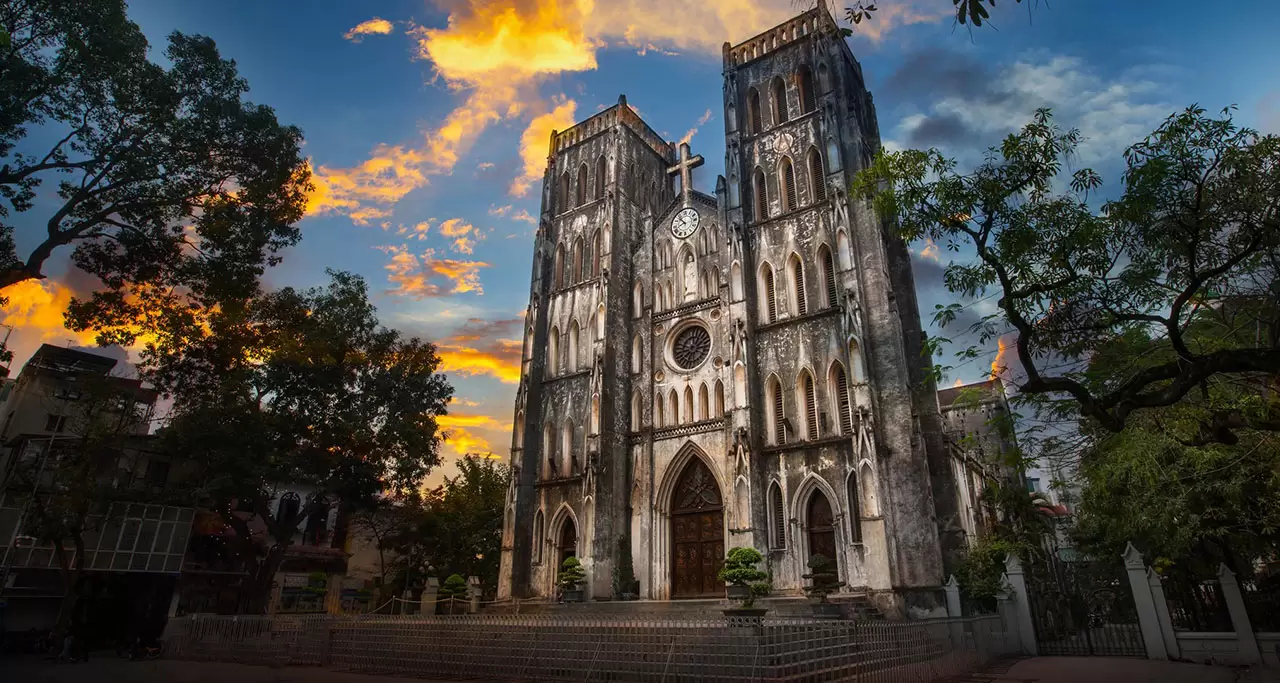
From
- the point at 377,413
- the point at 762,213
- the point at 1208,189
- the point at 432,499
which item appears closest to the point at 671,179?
the point at 762,213

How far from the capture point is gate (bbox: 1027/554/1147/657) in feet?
54.2

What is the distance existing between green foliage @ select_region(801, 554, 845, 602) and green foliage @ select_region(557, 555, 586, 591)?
7.06m

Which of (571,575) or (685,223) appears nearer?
(571,575)

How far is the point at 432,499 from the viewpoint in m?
32.0

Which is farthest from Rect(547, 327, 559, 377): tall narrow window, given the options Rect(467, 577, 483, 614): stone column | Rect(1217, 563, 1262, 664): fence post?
Rect(1217, 563, 1262, 664): fence post

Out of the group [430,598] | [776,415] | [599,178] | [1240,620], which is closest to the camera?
[1240,620]

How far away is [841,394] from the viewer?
2053cm

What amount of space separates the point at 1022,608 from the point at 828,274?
11.0 m

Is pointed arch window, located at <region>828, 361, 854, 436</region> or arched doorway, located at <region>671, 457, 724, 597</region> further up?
pointed arch window, located at <region>828, 361, 854, 436</region>

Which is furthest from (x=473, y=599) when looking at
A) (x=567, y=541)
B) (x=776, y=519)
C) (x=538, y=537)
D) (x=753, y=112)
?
(x=753, y=112)

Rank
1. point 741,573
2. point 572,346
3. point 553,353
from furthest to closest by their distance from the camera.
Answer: point 553,353 → point 572,346 → point 741,573

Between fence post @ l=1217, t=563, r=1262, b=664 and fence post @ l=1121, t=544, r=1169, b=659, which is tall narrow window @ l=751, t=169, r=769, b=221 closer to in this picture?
fence post @ l=1121, t=544, r=1169, b=659

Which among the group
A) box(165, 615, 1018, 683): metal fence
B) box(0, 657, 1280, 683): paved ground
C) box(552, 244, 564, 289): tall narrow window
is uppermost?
box(552, 244, 564, 289): tall narrow window

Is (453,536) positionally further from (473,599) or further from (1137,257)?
(1137,257)
